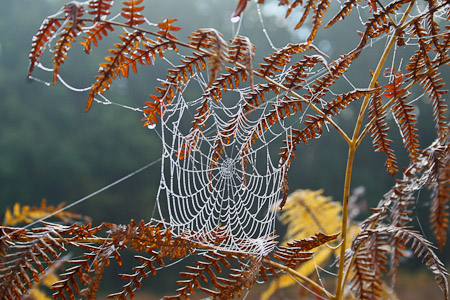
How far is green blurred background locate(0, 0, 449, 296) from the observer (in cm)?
780

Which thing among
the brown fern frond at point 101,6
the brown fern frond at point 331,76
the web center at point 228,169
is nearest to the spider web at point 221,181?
the web center at point 228,169

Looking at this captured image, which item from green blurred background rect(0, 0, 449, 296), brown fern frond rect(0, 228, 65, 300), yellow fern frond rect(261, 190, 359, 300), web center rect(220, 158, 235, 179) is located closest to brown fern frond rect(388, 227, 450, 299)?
brown fern frond rect(0, 228, 65, 300)

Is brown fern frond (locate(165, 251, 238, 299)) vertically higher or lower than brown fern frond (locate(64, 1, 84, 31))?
lower

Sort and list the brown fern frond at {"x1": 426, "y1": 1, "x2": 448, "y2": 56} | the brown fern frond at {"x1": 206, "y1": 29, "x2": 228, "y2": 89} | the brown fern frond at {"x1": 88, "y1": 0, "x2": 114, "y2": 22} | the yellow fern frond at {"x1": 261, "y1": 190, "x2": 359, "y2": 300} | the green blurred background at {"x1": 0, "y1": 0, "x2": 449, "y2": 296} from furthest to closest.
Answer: the green blurred background at {"x1": 0, "y1": 0, "x2": 449, "y2": 296}
the yellow fern frond at {"x1": 261, "y1": 190, "x2": 359, "y2": 300}
the brown fern frond at {"x1": 426, "y1": 1, "x2": 448, "y2": 56}
the brown fern frond at {"x1": 88, "y1": 0, "x2": 114, "y2": 22}
the brown fern frond at {"x1": 206, "y1": 29, "x2": 228, "y2": 89}

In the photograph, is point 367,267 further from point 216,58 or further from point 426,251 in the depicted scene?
point 216,58

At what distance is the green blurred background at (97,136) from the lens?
780cm

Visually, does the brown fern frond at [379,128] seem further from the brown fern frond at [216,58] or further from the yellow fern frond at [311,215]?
the yellow fern frond at [311,215]

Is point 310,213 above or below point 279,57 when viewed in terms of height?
below

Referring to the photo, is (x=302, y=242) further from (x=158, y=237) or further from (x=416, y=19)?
(x=416, y=19)

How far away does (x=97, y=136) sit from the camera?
26.1ft

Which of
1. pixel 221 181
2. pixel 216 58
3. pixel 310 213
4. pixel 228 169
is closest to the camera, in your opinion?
pixel 216 58

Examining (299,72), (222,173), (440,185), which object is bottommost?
(222,173)

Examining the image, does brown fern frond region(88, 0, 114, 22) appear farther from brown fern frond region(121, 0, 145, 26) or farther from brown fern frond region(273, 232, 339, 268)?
brown fern frond region(273, 232, 339, 268)

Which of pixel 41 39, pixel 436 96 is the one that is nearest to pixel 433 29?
pixel 436 96
